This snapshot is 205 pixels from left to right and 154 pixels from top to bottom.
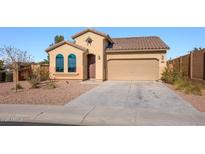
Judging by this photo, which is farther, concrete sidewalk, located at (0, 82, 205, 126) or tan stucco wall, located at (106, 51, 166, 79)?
tan stucco wall, located at (106, 51, 166, 79)

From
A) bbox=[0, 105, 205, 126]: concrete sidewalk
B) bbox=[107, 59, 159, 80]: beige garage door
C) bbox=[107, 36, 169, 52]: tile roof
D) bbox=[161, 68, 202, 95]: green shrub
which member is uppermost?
bbox=[107, 36, 169, 52]: tile roof

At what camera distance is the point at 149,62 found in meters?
20.7

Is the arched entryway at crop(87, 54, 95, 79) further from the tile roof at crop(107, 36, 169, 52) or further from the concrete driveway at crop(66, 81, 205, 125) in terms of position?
the concrete driveway at crop(66, 81, 205, 125)

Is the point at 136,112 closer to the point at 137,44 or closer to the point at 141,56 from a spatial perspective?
the point at 141,56

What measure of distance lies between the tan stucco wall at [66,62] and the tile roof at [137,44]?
3265 millimetres

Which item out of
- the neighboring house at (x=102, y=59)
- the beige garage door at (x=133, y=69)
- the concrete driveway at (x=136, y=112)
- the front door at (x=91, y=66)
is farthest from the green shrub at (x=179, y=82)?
the front door at (x=91, y=66)

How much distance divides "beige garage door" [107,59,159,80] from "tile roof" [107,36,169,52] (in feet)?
4.13

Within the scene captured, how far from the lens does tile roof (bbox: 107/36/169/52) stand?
67.2 feet

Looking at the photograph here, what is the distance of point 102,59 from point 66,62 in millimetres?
3420

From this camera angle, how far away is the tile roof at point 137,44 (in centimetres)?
2048

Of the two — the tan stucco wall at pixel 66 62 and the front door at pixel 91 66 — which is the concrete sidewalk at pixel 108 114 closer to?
the tan stucco wall at pixel 66 62

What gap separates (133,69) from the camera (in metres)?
21.2

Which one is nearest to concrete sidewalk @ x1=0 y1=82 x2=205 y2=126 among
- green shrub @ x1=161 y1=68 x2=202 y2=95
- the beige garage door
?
green shrub @ x1=161 y1=68 x2=202 y2=95

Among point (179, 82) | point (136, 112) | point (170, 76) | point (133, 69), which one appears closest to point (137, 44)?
point (133, 69)
